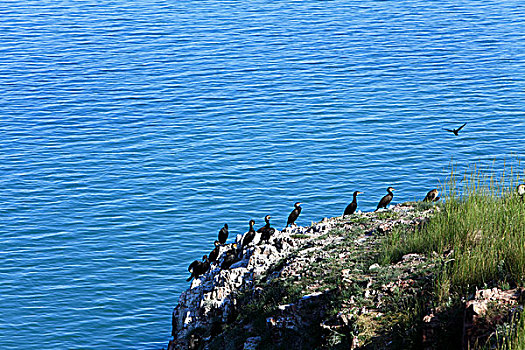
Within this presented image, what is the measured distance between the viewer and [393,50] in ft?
164

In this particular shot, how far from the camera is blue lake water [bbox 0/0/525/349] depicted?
81.9 feet

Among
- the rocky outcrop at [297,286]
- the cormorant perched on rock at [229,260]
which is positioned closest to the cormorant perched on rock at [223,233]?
the rocky outcrop at [297,286]

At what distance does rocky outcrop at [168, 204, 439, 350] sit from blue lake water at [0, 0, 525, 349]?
197 inches

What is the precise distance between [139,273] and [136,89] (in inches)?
822

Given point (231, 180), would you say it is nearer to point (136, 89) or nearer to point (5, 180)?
point (5, 180)

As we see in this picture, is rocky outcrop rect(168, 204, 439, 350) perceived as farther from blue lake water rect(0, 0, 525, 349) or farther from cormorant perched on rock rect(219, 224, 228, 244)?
blue lake water rect(0, 0, 525, 349)

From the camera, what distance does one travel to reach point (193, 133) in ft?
121

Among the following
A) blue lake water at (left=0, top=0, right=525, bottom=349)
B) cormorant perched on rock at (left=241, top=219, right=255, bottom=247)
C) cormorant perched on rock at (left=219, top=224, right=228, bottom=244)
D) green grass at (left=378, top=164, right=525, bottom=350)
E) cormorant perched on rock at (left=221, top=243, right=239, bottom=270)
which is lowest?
green grass at (left=378, top=164, right=525, bottom=350)

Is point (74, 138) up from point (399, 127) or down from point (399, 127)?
up

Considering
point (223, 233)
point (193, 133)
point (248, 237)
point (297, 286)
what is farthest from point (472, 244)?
point (193, 133)

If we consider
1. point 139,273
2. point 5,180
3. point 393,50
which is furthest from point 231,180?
point 393,50

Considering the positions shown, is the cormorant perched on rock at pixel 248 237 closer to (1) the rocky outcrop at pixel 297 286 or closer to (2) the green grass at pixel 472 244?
(1) the rocky outcrop at pixel 297 286

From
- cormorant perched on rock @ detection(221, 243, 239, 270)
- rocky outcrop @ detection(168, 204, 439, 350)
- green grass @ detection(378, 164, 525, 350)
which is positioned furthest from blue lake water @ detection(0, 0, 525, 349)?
green grass @ detection(378, 164, 525, 350)

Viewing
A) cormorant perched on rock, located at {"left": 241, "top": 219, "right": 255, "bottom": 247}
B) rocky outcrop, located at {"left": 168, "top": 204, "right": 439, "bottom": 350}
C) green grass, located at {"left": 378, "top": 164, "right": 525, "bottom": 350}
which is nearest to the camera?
green grass, located at {"left": 378, "top": 164, "right": 525, "bottom": 350}
